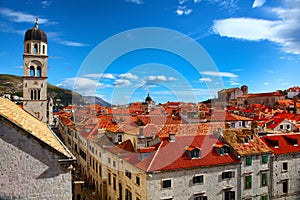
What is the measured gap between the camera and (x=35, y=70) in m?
27.6

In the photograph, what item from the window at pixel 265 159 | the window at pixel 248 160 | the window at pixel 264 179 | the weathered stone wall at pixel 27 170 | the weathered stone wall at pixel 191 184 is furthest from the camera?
the window at pixel 265 159

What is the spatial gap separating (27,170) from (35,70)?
21.0 m

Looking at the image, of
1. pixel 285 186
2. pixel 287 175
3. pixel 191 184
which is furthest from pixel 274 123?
pixel 191 184

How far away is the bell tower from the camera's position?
27031 millimetres

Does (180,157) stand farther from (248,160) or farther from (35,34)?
(35,34)

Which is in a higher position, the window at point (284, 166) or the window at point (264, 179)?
the window at point (284, 166)

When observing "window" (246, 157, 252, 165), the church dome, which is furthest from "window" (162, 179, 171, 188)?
the church dome

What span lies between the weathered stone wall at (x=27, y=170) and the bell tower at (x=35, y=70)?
19.9 m

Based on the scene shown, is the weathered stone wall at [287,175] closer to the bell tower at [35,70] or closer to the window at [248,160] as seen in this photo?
the window at [248,160]

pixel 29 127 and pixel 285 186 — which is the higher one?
pixel 29 127

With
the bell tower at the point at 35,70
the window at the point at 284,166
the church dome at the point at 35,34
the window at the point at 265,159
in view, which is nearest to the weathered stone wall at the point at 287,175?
the window at the point at 284,166

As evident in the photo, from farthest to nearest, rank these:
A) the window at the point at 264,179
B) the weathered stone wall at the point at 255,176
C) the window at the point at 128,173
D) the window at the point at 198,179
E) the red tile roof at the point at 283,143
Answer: the red tile roof at the point at 283,143 < the window at the point at 264,179 < the weathered stone wall at the point at 255,176 < the window at the point at 128,173 < the window at the point at 198,179

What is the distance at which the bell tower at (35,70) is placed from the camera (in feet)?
88.7

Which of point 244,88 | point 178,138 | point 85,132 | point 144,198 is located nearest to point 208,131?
point 178,138
